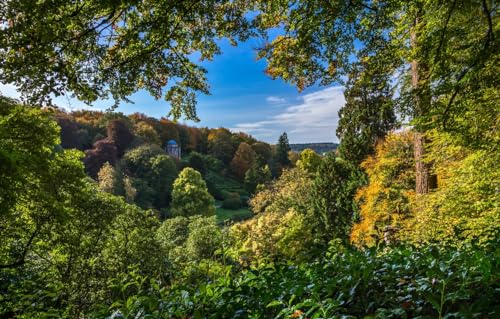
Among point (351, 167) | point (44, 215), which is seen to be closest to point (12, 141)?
point (44, 215)

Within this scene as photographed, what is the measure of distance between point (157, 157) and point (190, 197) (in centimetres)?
743

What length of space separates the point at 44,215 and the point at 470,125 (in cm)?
554

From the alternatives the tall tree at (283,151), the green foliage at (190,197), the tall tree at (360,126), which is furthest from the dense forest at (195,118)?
the tall tree at (283,151)

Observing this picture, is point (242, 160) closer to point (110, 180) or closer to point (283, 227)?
point (110, 180)

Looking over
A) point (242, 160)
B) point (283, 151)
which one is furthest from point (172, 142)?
point (283, 151)

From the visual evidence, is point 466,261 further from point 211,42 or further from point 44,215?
point 44,215

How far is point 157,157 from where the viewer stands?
122 ft

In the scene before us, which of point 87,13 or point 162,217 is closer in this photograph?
point 87,13

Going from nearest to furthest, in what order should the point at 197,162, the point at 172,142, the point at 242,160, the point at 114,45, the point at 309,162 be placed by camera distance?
the point at 114,45 → the point at 309,162 → the point at 197,162 → the point at 172,142 → the point at 242,160

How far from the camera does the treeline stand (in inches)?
1398

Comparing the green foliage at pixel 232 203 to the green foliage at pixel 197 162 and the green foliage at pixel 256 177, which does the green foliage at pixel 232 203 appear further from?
the green foliage at pixel 197 162

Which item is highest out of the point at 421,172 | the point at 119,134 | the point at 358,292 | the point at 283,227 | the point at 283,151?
the point at 119,134

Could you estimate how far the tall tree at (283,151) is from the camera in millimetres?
51250

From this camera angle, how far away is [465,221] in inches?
204
